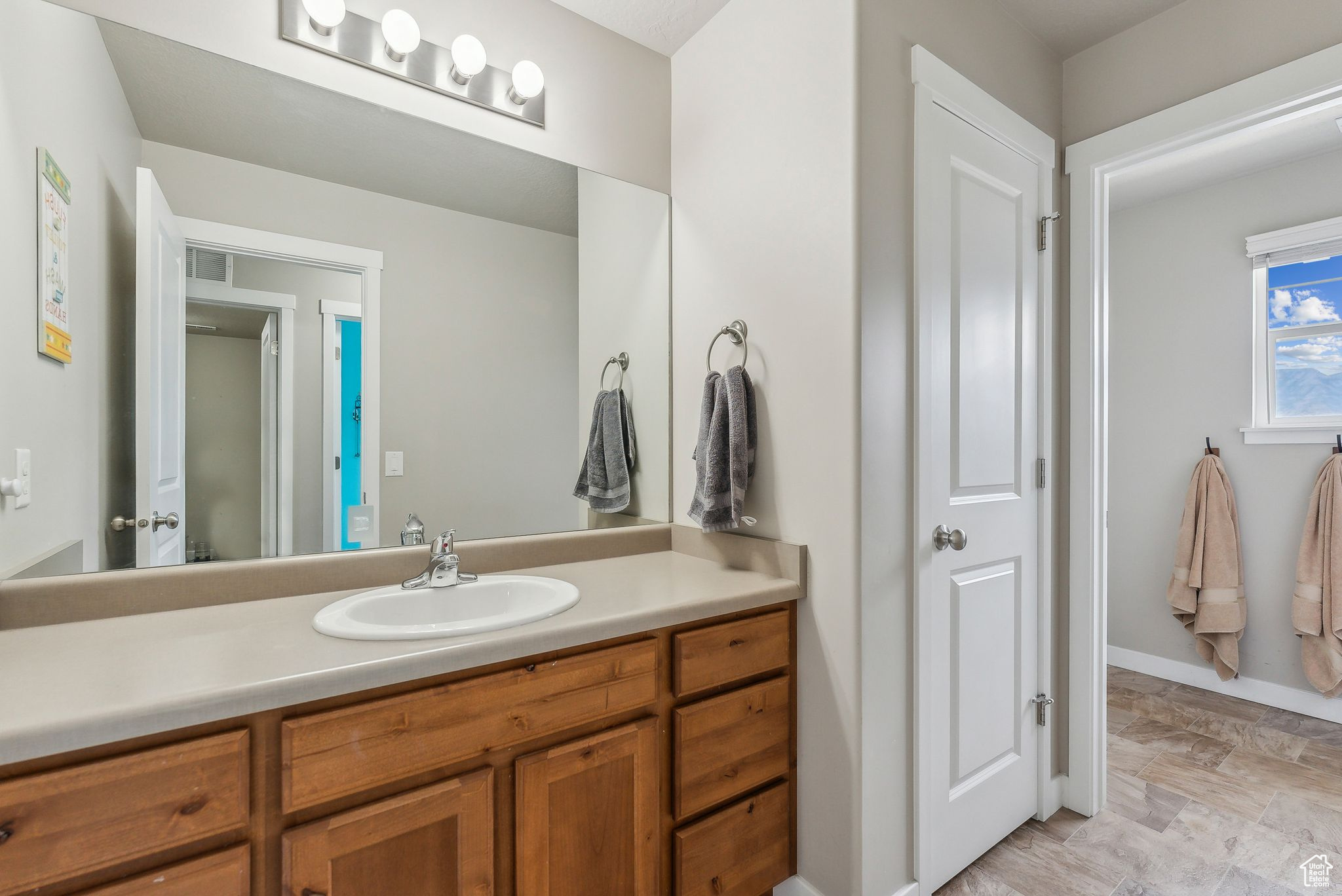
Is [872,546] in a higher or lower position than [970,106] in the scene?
lower

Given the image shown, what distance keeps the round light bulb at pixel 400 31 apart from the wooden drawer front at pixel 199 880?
164 cm

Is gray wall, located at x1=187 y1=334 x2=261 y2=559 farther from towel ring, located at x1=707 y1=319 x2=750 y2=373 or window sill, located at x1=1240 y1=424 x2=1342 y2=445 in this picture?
window sill, located at x1=1240 y1=424 x2=1342 y2=445

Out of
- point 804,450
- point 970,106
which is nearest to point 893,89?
point 970,106

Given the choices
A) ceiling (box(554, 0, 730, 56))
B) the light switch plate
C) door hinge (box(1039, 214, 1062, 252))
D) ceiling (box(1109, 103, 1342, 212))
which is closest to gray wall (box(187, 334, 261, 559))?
the light switch plate

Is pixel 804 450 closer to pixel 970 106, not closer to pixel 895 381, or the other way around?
pixel 895 381

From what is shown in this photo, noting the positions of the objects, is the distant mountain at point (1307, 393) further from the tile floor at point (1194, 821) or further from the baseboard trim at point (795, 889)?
the baseboard trim at point (795, 889)

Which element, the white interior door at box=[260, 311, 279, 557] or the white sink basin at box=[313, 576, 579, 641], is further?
the white interior door at box=[260, 311, 279, 557]

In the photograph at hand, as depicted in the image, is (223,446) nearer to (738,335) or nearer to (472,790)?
(472,790)

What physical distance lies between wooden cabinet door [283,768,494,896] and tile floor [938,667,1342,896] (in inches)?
50.2

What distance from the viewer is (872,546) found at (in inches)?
55.7

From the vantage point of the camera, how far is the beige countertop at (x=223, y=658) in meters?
0.79

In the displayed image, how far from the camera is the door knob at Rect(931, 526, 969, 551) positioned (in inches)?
60.3

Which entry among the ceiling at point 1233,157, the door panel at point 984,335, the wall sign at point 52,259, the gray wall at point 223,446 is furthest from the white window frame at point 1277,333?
the wall sign at point 52,259

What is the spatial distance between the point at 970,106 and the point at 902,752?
5.45ft
